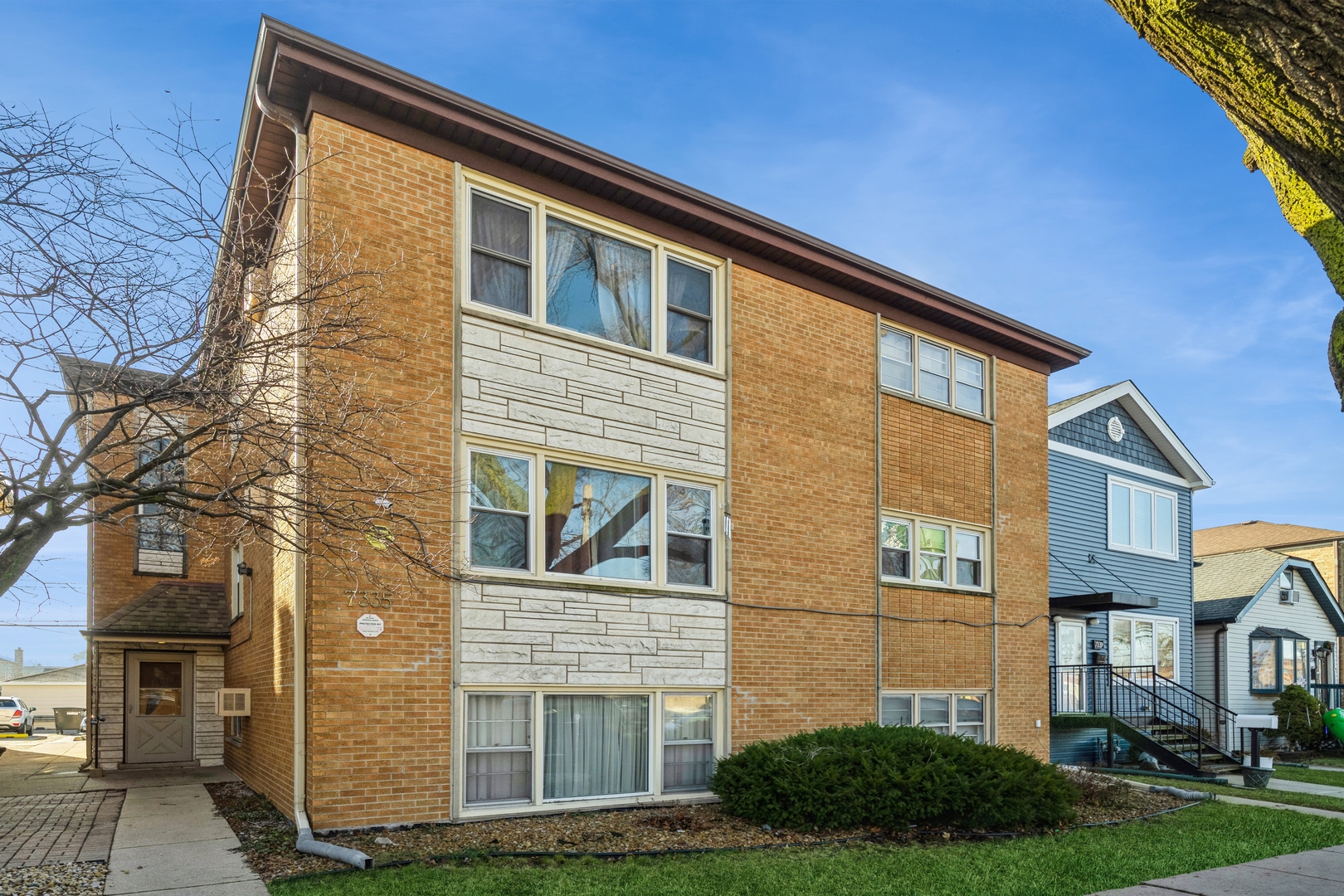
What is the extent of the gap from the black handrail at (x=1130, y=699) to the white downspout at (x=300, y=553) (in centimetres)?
1447

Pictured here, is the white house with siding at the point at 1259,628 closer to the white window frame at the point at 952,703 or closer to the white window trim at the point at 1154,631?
the white window trim at the point at 1154,631

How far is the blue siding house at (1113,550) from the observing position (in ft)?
67.7

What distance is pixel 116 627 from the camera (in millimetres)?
16359

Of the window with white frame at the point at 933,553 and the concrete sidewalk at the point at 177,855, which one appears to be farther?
the window with white frame at the point at 933,553

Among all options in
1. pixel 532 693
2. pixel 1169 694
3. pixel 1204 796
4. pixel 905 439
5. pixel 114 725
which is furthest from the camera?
pixel 1169 694

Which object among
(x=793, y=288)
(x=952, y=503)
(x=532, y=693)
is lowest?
(x=532, y=693)

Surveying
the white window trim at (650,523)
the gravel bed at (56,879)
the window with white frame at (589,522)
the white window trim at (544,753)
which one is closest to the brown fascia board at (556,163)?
the white window trim at (650,523)

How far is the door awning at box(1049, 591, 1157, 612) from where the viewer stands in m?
18.1

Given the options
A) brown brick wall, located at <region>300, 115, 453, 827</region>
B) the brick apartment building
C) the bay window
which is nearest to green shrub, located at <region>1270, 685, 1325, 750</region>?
the bay window

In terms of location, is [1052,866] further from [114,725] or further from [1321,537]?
[1321,537]

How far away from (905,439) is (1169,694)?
1187 cm

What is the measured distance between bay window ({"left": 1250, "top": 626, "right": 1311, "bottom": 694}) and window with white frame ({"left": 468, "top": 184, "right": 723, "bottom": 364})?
22118mm

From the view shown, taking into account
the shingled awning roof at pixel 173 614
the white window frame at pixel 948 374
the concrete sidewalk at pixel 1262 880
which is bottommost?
the concrete sidewalk at pixel 1262 880

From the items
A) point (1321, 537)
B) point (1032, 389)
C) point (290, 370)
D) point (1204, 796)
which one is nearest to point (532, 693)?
point (290, 370)
